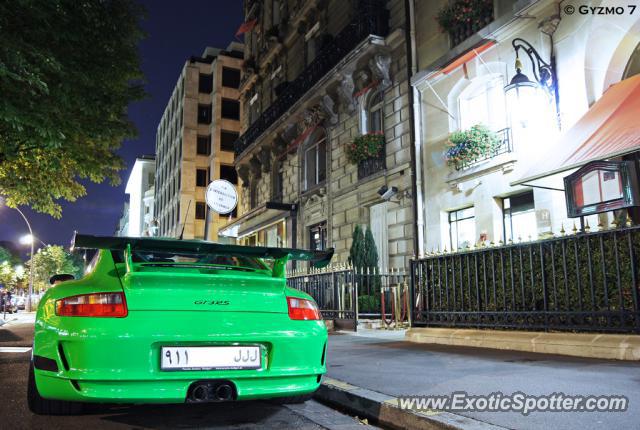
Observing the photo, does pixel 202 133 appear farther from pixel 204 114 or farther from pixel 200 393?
pixel 200 393

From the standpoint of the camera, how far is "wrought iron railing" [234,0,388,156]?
54.6 ft

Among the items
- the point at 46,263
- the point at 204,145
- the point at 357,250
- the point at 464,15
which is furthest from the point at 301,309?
the point at 46,263

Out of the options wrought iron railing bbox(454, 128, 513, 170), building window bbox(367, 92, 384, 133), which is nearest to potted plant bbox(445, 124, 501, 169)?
wrought iron railing bbox(454, 128, 513, 170)

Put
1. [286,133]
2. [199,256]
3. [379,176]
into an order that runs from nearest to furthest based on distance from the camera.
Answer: [199,256] < [379,176] < [286,133]

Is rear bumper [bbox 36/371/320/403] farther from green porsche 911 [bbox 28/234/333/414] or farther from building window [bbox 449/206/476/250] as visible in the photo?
building window [bbox 449/206/476/250]

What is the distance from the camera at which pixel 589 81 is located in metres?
10.4

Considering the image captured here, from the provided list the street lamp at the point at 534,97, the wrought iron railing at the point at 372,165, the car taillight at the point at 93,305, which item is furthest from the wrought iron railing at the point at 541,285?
the wrought iron railing at the point at 372,165

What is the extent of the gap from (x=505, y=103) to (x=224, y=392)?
10867 mm

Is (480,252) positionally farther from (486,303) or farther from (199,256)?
(199,256)

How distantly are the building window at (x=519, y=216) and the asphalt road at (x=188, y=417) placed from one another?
27.6ft

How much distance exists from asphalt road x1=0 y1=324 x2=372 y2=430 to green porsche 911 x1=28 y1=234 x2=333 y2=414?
0.25 metres

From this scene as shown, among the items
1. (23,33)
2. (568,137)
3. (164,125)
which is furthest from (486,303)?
(164,125)

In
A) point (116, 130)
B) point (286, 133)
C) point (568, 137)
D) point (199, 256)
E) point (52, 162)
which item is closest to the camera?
point (199, 256)

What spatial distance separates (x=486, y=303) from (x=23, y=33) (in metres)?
10.1
